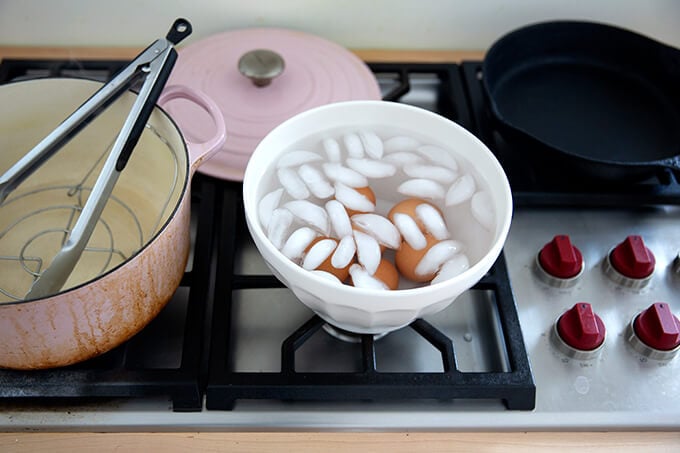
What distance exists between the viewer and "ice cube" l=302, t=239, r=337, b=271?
56 centimetres

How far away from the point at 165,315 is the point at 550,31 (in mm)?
534

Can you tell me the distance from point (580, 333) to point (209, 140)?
0.36 metres

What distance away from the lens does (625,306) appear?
2.14ft

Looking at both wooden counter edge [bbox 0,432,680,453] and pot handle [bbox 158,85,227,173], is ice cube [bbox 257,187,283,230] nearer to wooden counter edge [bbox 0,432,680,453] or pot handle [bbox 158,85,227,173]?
pot handle [bbox 158,85,227,173]

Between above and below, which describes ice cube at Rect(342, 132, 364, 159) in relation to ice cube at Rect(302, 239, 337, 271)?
above

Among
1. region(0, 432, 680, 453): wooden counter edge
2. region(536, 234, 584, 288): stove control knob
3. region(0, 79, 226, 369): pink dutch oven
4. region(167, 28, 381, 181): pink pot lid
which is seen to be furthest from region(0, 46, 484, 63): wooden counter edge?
region(0, 432, 680, 453): wooden counter edge

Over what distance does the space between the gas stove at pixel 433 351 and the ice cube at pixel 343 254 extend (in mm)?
71

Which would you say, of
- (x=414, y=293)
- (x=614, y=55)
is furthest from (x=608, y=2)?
(x=414, y=293)

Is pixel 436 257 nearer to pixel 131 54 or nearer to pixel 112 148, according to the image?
pixel 112 148

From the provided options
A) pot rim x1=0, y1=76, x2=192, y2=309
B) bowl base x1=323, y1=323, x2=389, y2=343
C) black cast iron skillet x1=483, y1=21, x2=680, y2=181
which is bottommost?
bowl base x1=323, y1=323, x2=389, y2=343

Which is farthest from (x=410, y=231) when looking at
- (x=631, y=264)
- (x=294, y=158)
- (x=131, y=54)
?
(x=131, y=54)

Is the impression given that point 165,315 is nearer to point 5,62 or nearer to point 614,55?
point 5,62

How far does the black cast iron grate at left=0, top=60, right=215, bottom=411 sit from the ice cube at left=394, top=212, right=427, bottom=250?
0.18 m

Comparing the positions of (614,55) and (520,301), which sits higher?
(614,55)
